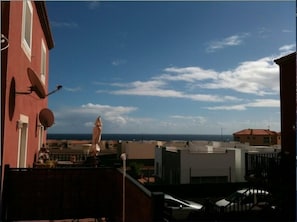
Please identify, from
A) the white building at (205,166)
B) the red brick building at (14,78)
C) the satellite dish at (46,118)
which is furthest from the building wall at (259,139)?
the red brick building at (14,78)

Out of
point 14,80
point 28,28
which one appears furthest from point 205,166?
point 14,80

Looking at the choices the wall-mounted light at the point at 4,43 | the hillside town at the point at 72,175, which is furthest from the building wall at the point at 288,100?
the wall-mounted light at the point at 4,43

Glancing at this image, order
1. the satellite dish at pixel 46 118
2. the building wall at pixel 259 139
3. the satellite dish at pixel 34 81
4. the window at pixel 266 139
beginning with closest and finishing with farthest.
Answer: the satellite dish at pixel 34 81, the satellite dish at pixel 46 118, the building wall at pixel 259 139, the window at pixel 266 139

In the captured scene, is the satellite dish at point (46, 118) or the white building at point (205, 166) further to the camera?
the white building at point (205, 166)

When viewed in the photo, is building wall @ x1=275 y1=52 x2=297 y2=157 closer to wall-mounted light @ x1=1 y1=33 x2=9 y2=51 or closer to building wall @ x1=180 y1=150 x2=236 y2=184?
wall-mounted light @ x1=1 y1=33 x2=9 y2=51

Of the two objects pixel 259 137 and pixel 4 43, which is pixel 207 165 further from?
pixel 259 137

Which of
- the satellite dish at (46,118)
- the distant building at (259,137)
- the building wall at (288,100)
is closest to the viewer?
the satellite dish at (46,118)

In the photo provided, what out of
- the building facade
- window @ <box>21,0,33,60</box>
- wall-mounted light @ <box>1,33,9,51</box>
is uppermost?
window @ <box>21,0,33,60</box>

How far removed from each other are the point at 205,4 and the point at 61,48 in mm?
8923

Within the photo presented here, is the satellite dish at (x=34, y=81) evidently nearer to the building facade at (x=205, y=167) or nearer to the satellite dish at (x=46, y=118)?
the satellite dish at (x=46, y=118)

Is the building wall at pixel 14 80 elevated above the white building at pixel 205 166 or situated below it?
above

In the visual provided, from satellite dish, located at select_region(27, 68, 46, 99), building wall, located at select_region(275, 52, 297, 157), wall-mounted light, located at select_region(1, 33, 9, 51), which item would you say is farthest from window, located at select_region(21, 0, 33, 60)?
building wall, located at select_region(275, 52, 297, 157)

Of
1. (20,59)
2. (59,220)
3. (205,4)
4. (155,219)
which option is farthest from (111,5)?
(155,219)

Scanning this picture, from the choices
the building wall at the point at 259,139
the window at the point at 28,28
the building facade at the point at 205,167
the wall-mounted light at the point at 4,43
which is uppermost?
the window at the point at 28,28
